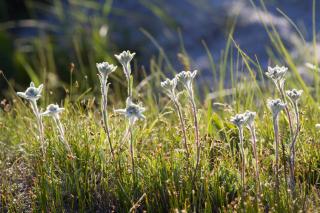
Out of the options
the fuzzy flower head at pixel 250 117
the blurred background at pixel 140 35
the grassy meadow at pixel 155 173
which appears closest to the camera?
the fuzzy flower head at pixel 250 117

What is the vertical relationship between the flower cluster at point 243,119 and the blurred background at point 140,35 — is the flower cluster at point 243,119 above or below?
below

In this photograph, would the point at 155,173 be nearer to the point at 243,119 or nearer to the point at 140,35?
the point at 243,119

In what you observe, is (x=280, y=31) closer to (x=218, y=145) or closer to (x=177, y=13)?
(x=177, y=13)

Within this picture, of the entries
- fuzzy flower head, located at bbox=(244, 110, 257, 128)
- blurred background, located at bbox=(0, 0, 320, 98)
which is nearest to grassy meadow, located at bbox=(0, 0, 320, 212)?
fuzzy flower head, located at bbox=(244, 110, 257, 128)

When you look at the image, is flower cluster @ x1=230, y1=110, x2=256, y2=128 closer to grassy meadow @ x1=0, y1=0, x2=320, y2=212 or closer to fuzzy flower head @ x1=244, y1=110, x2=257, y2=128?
fuzzy flower head @ x1=244, y1=110, x2=257, y2=128

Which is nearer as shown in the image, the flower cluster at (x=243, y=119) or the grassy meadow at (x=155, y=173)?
the flower cluster at (x=243, y=119)

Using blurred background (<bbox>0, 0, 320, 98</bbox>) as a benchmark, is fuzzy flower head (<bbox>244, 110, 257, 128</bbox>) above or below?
below

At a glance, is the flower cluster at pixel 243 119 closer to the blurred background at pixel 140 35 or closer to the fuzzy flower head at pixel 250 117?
the fuzzy flower head at pixel 250 117

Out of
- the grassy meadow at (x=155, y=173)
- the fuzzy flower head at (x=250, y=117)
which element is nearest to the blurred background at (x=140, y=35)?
the grassy meadow at (x=155, y=173)

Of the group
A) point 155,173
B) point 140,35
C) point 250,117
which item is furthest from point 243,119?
point 140,35
